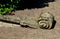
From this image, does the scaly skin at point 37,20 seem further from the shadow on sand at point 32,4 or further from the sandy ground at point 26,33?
the shadow on sand at point 32,4

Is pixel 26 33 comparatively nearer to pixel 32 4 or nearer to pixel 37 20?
pixel 37 20

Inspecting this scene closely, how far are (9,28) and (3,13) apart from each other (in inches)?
49.8

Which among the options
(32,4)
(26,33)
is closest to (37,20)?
(26,33)

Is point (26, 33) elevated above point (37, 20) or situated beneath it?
situated beneath

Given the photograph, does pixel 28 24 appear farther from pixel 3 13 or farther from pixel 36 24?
pixel 3 13

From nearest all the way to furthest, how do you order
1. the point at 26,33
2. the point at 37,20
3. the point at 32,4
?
the point at 26,33, the point at 37,20, the point at 32,4

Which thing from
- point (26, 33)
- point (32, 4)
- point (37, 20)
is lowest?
point (26, 33)

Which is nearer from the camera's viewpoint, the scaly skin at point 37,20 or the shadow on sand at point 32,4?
the scaly skin at point 37,20

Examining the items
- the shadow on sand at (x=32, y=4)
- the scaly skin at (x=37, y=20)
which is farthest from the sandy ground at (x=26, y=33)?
the shadow on sand at (x=32, y=4)

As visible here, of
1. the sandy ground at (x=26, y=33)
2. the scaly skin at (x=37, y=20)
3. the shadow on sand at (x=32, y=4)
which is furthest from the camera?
the shadow on sand at (x=32, y=4)

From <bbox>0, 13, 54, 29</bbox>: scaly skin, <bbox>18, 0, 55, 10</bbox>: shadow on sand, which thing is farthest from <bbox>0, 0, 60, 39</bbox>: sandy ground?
<bbox>18, 0, 55, 10</bbox>: shadow on sand

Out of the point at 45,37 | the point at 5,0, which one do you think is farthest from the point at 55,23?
the point at 5,0

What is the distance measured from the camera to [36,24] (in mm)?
7867

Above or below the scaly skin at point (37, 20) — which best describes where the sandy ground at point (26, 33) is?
below
